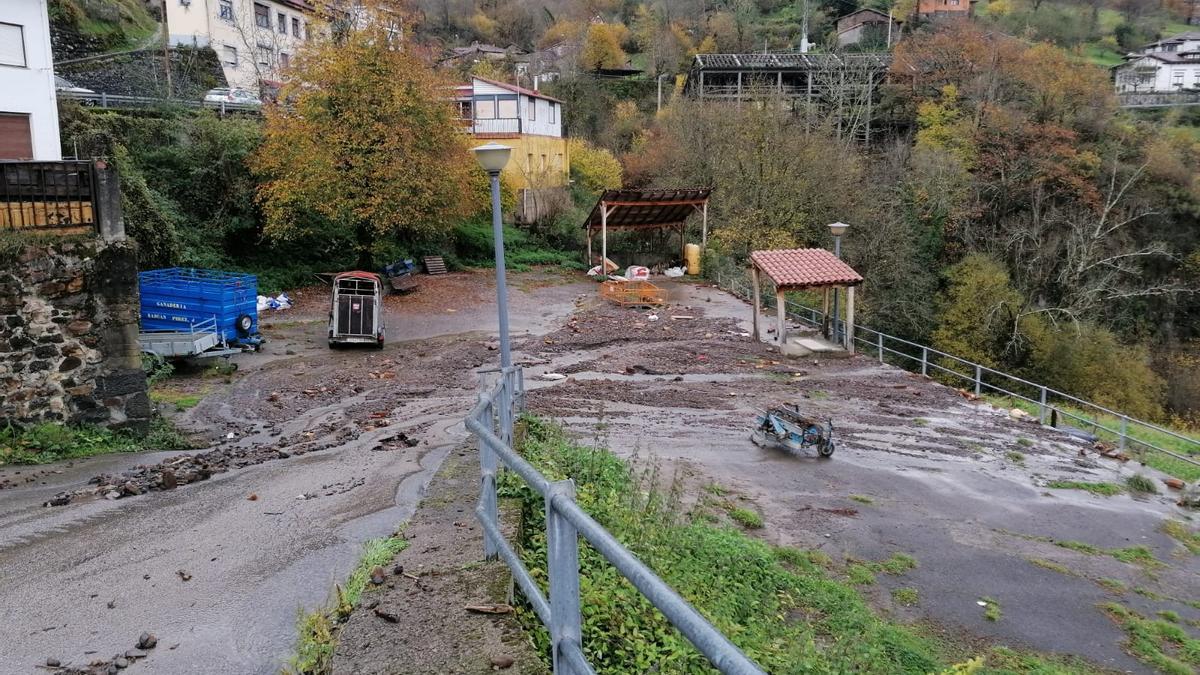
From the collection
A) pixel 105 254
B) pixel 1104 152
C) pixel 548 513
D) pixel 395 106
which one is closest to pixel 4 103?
pixel 395 106

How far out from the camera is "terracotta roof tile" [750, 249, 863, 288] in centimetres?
2031

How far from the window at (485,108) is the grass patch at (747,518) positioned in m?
32.6

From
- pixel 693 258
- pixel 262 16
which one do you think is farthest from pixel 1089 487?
pixel 262 16

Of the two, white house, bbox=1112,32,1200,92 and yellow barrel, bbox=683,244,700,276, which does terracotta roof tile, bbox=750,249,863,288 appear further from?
white house, bbox=1112,32,1200,92

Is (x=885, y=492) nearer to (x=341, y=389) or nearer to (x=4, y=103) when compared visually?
(x=341, y=389)

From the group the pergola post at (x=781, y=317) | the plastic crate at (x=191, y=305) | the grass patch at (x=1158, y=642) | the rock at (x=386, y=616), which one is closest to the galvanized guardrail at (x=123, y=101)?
the plastic crate at (x=191, y=305)

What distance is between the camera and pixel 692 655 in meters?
4.53

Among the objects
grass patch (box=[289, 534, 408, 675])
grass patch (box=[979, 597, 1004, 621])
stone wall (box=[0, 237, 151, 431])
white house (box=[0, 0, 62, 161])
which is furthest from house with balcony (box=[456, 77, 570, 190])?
grass patch (box=[289, 534, 408, 675])

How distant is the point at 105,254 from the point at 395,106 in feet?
52.5

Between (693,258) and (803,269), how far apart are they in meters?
13.5

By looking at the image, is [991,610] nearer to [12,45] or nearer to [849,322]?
[849,322]

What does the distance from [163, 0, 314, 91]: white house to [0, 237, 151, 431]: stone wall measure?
28729 millimetres

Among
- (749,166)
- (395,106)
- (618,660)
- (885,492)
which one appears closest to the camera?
(618,660)

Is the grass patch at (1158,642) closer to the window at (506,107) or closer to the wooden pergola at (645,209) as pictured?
the wooden pergola at (645,209)
